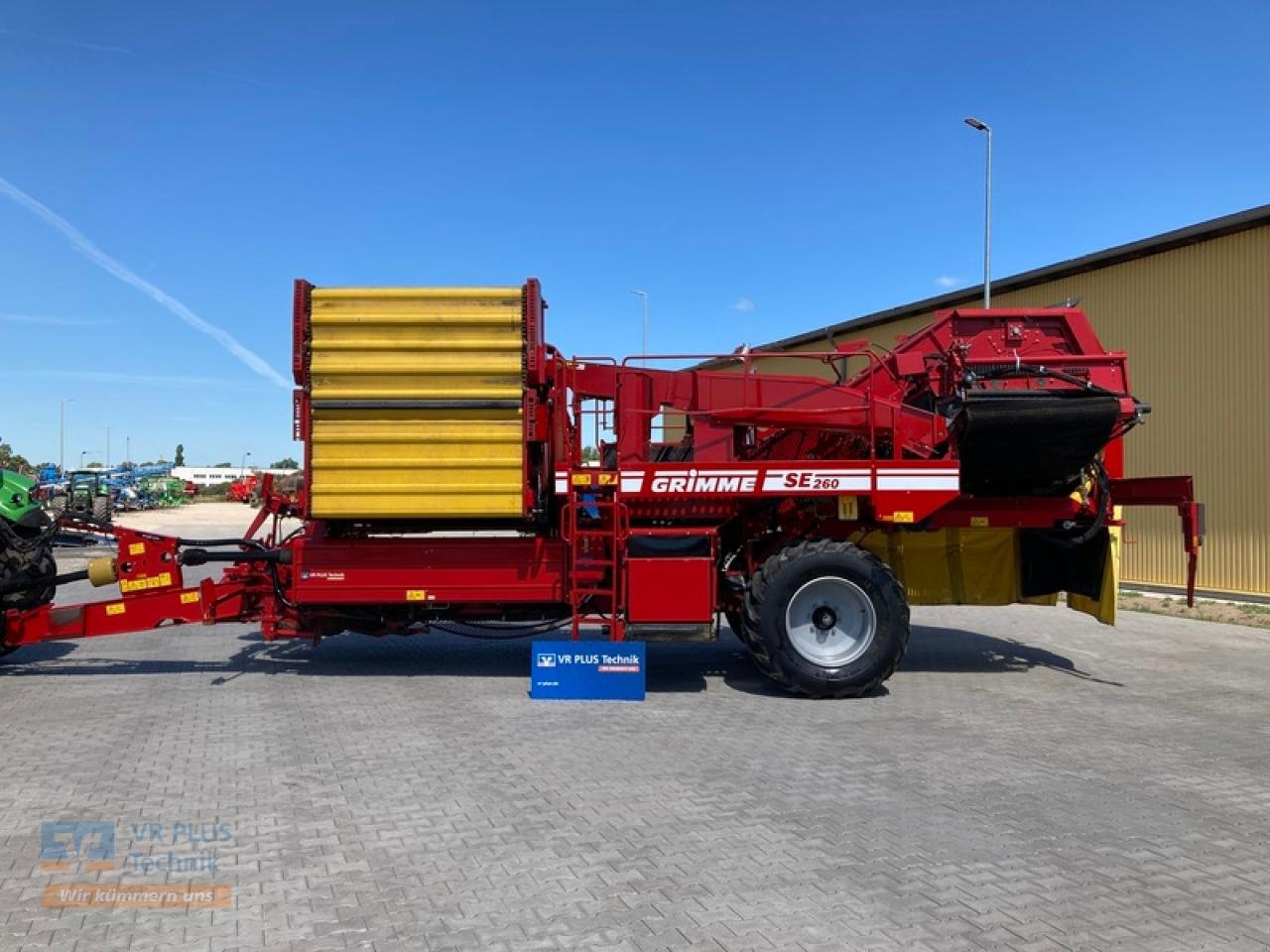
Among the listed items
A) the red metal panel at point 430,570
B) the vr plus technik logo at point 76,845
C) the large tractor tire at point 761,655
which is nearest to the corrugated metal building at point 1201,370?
the large tractor tire at point 761,655

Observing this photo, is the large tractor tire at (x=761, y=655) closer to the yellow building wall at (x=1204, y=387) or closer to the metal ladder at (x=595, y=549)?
the metal ladder at (x=595, y=549)

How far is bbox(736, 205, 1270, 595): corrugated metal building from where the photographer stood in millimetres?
15086

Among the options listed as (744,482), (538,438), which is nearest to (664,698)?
(744,482)

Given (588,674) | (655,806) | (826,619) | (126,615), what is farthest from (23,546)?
(826,619)

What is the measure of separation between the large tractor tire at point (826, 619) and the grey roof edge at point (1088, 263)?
5881mm

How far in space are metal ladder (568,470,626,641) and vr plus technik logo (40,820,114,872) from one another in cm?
432

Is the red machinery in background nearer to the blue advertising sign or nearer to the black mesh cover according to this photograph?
the black mesh cover

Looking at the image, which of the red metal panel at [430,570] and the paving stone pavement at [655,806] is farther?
the red metal panel at [430,570]

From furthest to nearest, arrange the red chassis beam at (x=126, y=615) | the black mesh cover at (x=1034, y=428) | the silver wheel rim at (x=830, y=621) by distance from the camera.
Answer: the red chassis beam at (x=126, y=615) < the silver wheel rim at (x=830, y=621) < the black mesh cover at (x=1034, y=428)

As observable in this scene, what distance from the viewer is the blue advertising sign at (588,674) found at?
8.34 metres

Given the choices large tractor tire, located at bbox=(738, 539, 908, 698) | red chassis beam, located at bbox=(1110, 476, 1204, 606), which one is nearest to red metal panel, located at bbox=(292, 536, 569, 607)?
large tractor tire, located at bbox=(738, 539, 908, 698)

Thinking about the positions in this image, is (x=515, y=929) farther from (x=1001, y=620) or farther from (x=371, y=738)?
(x=1001, y=620)

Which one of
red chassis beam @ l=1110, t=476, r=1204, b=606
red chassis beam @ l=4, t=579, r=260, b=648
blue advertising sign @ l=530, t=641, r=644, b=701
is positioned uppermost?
red chassis beam @ l=1110, t=476, r=1204, b=606

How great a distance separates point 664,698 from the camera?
8469 mm
